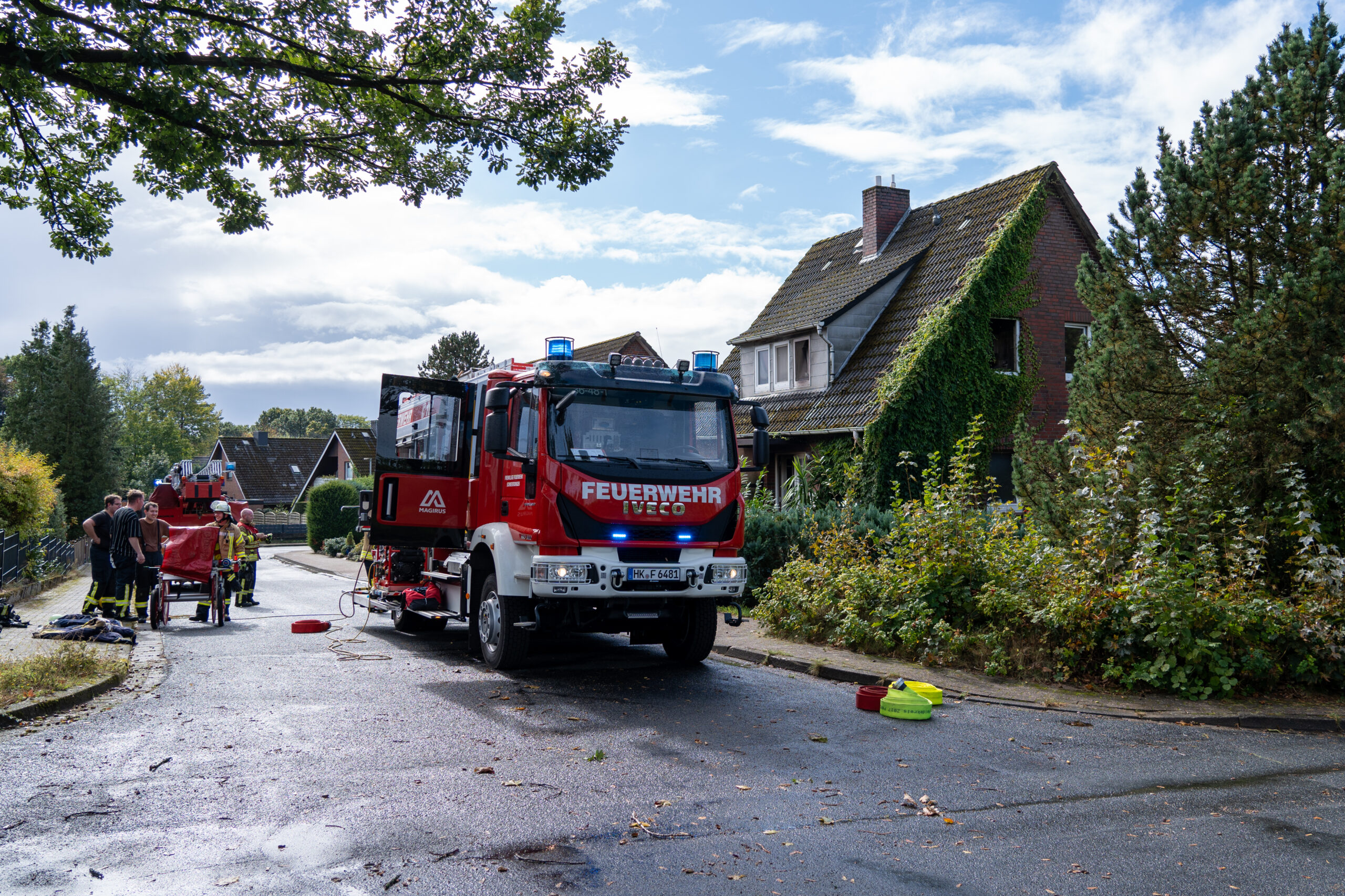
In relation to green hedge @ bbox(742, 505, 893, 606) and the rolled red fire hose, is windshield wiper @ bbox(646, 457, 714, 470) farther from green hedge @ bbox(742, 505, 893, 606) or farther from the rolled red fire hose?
green hedge @ bbox(742, 505, 893, 606)

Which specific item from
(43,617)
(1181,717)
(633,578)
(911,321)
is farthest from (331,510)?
(1181,717)

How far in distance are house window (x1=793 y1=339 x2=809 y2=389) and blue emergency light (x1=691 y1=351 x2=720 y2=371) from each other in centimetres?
Result: 1486

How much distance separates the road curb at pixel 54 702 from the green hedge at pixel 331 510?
28.2m

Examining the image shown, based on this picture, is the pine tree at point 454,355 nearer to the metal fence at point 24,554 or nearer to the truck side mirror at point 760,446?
the metal fence at point 24,554

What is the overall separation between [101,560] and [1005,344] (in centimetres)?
1853

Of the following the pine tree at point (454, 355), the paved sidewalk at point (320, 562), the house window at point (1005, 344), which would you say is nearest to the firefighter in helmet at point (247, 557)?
the paved sidewalk at point (320, 562)

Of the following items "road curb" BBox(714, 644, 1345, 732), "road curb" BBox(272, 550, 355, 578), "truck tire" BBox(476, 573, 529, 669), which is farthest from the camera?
"road curb" BBox(272, 550, 355, 578)

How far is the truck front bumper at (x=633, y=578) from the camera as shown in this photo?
29.0 ft

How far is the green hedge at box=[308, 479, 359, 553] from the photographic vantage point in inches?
1446

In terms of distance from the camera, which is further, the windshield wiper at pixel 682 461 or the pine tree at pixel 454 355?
the pine tree at pixel 454 355

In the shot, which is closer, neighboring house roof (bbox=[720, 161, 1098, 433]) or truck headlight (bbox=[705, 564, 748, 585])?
truck headlight (bbox=[705, 564, 748, 585])

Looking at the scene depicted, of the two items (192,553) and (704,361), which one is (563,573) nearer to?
(704,361)

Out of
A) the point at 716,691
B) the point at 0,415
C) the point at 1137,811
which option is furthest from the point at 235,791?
the point at 0,415

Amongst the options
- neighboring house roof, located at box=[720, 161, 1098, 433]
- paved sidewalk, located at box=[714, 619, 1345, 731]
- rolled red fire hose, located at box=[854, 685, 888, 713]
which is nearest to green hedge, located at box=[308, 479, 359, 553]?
neighboring house roof, located at box=[720, 161, 1098, 433]
